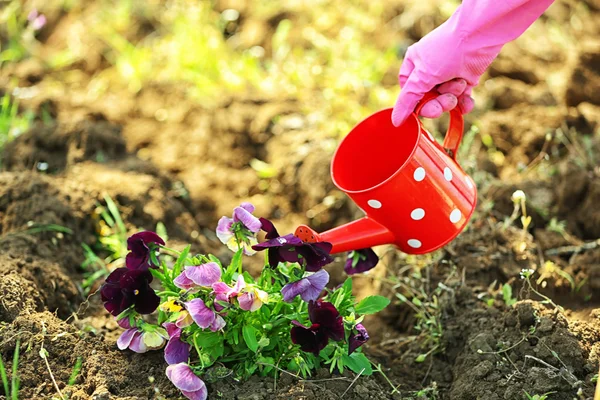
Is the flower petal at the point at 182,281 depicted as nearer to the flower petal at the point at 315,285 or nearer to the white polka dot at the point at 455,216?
the flower petal at the point at 315,285

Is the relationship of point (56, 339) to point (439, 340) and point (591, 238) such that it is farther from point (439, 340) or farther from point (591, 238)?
point (591, 238)

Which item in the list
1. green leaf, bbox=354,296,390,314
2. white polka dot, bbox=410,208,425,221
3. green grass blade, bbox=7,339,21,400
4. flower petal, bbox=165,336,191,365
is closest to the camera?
green grass blade, bbox=7,339,21,400

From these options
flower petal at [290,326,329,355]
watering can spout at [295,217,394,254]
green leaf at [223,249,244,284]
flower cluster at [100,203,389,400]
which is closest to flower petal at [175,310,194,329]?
flower cluster at [100,203,389,400]

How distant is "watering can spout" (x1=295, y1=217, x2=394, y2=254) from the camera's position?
2.13 meters

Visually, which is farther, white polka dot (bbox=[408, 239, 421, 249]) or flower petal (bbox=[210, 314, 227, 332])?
white polka dot (bbox=[408, 239, 421, 249])

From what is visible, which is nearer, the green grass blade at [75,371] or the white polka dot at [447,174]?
the green grass blade at [75,371]

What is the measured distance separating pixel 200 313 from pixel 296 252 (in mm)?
265

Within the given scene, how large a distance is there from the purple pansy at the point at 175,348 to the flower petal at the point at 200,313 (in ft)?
0.37

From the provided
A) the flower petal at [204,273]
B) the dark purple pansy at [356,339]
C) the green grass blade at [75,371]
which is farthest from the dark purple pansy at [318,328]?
the green grass blade at [75,371]

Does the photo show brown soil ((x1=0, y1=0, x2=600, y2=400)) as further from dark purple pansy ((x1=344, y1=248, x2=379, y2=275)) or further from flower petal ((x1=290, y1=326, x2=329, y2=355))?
dark purple pansy ((x1=344, y1=248, x2=379, y2=275))

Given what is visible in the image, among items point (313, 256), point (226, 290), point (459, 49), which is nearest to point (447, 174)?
point (459, 49)

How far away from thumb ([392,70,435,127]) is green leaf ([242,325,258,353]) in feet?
2.25

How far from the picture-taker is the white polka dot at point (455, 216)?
7.22 feet

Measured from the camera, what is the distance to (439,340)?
94.7 inches
